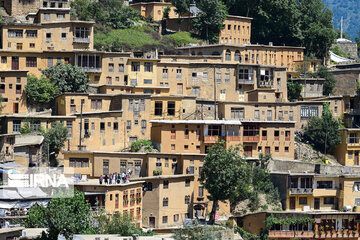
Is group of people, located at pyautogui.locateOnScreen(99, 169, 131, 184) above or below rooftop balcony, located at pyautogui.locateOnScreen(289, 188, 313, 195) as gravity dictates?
above

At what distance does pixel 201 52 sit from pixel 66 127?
2330 centimetres

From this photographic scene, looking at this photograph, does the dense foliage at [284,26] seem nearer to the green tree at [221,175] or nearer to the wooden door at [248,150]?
the wooden door at [248,150]

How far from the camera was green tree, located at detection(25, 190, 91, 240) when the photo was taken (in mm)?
53938

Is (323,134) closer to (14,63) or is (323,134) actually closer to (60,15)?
(60,15)

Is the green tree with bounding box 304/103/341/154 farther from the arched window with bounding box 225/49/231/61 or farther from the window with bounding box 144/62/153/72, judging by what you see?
the window with bounding box 144/62/153/72

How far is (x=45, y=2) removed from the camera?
93750 mm

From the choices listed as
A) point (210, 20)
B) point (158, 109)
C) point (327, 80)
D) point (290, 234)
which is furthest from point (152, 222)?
point (210, 20)

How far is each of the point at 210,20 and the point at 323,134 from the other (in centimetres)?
2424

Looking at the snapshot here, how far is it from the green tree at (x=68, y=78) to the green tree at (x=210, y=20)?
23997mm

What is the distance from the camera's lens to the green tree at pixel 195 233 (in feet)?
190

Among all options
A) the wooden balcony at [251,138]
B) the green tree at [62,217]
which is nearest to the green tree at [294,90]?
the wooden balcony at [251,138]

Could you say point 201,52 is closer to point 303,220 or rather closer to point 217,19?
point 217,19

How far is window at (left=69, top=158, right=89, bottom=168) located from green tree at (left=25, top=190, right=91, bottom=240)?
11796mm

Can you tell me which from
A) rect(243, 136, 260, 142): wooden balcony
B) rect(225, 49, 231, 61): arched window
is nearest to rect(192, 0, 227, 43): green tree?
rect(225, 49, 231, 61): arched window
